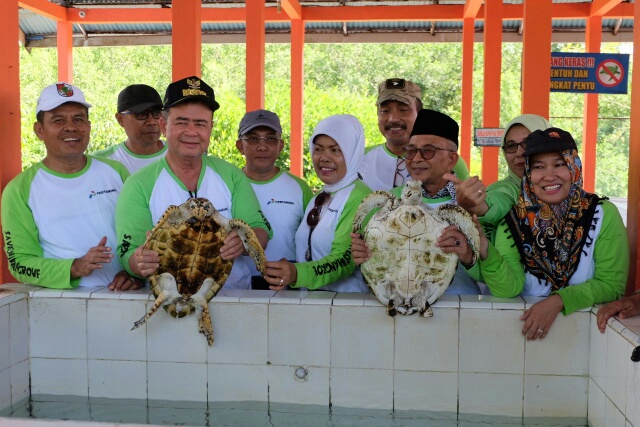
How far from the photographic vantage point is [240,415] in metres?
3.41

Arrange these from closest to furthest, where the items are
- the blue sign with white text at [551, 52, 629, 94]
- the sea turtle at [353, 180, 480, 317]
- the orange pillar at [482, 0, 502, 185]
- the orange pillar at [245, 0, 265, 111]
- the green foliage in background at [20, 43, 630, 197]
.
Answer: the sea turtle at [353, 180, 480, 317] < the blue sign with white text at [551, 52, 629, 94] < the orange pillar at [245, 0, 265, 111] < the orange pillar at [482, 0, 502, 185] < the green foliage in background at [20, 43, 630, 197]

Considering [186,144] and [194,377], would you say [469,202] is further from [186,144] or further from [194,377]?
[194,377]

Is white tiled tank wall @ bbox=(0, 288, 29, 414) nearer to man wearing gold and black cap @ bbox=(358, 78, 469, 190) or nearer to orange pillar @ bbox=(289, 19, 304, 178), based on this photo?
man wearing gold and black cap @ bbox=(358, 78, 469, 190)

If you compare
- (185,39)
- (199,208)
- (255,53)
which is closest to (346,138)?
(199,208)

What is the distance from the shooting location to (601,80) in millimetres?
9203

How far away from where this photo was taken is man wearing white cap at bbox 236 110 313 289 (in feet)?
13.4

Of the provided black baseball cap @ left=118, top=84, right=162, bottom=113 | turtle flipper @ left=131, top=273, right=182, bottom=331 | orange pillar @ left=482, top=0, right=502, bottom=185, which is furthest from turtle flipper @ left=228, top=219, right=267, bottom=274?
orange pillar @ left=482, top=0, right=502, bottom=185

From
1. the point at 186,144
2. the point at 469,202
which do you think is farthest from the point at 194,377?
the point at 469,202

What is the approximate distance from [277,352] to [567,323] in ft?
4.56

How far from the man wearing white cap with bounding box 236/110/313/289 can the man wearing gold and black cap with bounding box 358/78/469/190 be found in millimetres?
576

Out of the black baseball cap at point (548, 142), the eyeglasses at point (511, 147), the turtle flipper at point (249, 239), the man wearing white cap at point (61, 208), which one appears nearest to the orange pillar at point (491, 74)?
the eyeglasses at point (511, 147)

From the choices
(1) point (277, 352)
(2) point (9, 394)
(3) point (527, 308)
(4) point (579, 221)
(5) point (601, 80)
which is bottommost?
(2) point (9, 394)

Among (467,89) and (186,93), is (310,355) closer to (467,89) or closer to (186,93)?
(186,93)

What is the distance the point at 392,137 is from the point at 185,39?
3.75m
